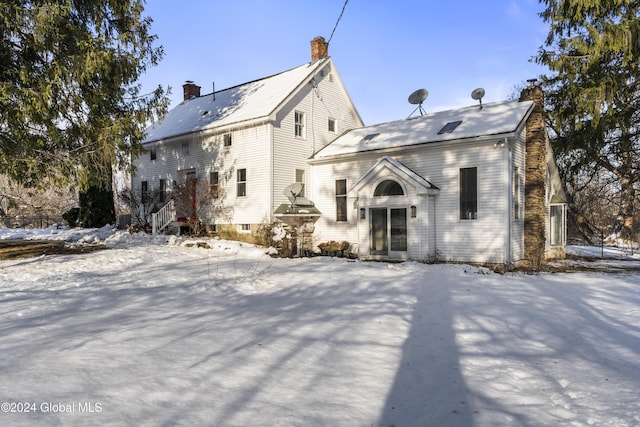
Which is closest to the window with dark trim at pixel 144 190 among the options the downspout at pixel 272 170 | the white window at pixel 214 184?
the white window at pixel 214 184

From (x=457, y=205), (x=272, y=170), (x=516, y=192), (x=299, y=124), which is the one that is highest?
(x=299, y=124)

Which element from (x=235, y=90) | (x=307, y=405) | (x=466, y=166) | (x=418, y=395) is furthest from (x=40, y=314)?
(x=235, y=90)

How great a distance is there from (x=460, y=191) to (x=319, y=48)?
12188 mm

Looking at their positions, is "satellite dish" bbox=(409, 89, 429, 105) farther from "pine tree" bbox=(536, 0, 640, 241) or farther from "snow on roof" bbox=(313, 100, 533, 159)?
"pine tree" bbox=(536, 0, 640, 241)

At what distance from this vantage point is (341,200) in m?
17.9

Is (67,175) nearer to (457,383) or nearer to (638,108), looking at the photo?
(457,383)

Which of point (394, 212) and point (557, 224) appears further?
point (557, 224)

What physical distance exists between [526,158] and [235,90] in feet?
52.3

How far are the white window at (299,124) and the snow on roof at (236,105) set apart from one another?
1.31 meters

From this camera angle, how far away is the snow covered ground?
11.4ft

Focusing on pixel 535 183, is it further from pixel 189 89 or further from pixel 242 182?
pixel 189 89

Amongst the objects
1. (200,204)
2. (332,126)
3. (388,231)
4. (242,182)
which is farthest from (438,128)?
(200,204)

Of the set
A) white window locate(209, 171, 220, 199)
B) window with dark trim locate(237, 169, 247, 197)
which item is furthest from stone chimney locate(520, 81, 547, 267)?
white window locate(209, 171, 220, 199)

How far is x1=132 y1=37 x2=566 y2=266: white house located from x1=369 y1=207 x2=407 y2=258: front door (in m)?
0.04
